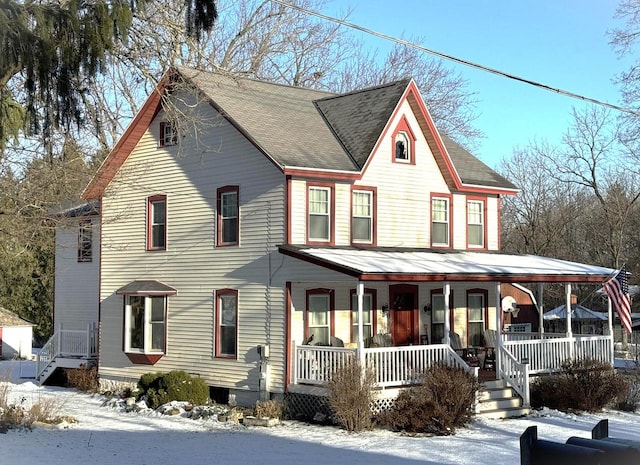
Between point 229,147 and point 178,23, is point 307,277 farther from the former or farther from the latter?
point 178,23

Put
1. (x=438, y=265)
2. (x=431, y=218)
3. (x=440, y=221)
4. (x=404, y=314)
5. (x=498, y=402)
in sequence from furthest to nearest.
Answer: (x=440, y=221) → (x=431, y=218) → (x=404, y=314) → (x=438, y=265) → (x=498, y=402)

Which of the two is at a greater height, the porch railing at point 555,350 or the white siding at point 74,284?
the white siding at point 74,284

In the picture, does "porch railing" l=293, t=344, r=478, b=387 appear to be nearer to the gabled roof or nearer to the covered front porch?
the covered front porch

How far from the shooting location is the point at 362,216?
2216 cm

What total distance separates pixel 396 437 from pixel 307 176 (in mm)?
7054

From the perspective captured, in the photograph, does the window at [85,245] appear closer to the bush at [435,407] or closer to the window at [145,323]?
the window at [145,323]

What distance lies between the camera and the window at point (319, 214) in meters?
21.1

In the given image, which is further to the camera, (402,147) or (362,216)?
(402,147)

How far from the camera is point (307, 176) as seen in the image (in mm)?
20797

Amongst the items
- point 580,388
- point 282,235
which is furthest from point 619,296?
point 282,235

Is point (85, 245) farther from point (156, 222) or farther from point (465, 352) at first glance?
point (465, 352)

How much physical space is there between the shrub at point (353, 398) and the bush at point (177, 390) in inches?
197

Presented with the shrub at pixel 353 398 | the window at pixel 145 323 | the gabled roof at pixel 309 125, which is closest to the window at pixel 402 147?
the gabled roof at pixel 309 125

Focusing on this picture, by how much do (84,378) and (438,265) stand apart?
1202 cm
